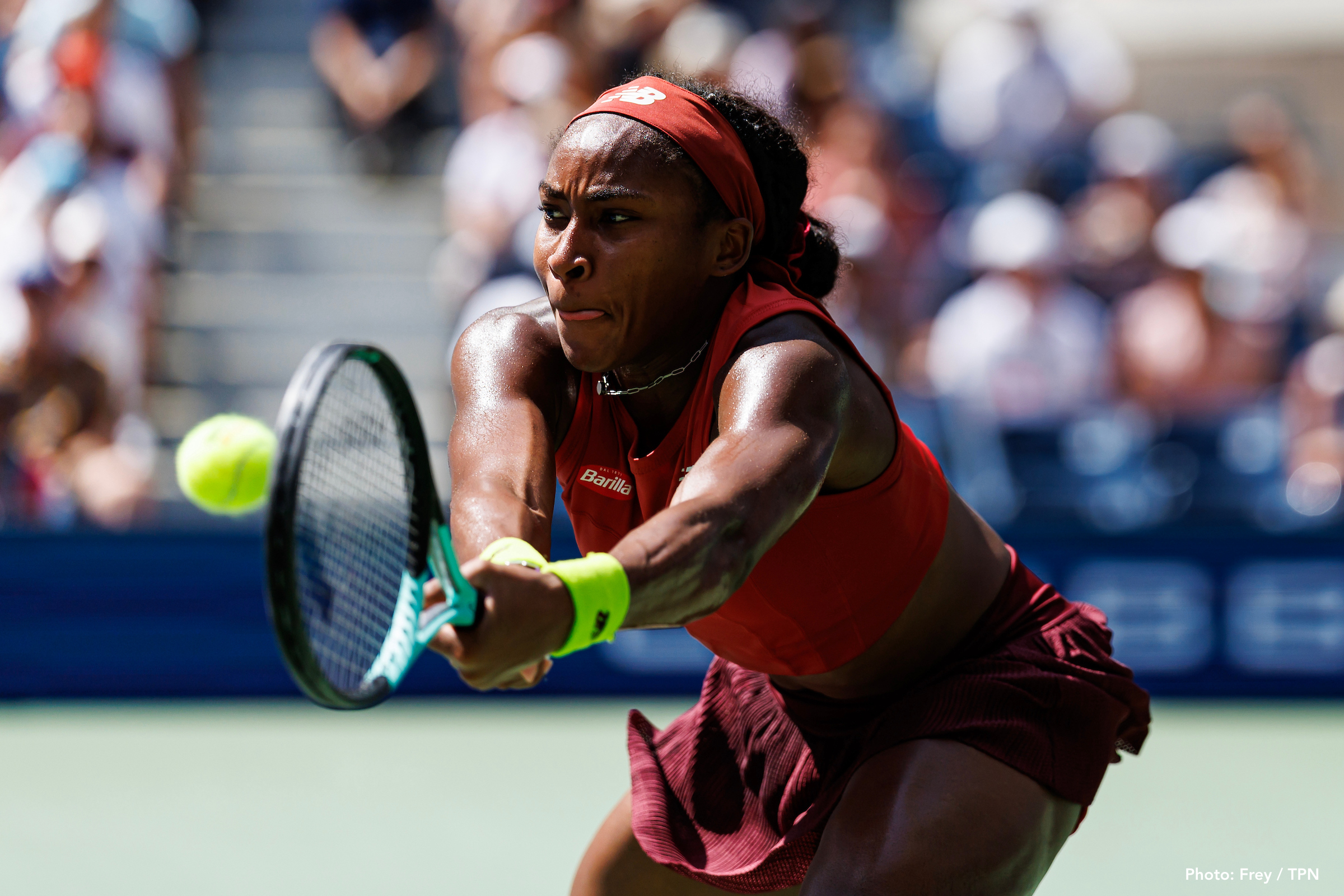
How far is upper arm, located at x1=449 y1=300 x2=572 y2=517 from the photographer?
84.1 inches

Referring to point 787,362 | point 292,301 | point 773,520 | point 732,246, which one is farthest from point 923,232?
point 773,520

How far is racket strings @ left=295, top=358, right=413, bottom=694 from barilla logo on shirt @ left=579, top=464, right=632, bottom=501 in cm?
Result: 30

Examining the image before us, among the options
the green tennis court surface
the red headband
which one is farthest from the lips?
the green tennis court surface

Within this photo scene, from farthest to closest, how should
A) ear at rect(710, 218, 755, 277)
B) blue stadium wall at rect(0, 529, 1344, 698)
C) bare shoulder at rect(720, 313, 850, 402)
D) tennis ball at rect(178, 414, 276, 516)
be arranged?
blue stadium wall at rect(0, 529, 1344, 698) → tennis ball at rect(178, 414, 276, 516) → ear at rect(710, 218, 755, 277) → bare shoulder at rect(720, 313, 850, 402)

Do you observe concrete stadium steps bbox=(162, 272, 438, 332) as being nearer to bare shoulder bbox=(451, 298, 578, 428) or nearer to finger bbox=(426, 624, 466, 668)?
bare shoulder bbox=(451, 298, 578, 428)

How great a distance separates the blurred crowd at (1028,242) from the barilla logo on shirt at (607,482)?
12.5 ft

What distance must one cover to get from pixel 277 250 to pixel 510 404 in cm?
637

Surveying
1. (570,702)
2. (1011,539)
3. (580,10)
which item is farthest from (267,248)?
(1011,539)

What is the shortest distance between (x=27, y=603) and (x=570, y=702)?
2.30 meters

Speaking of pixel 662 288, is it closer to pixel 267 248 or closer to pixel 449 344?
pixel 449 344

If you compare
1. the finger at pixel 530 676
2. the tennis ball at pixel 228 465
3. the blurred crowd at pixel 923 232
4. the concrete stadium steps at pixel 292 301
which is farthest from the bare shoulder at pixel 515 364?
the concrete stadium steps at pixel 292 301

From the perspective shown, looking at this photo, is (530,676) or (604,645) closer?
(530,676)

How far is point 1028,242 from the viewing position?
6676 mm

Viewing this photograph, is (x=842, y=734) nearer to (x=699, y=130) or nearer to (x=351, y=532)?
(x=351, y=532)
